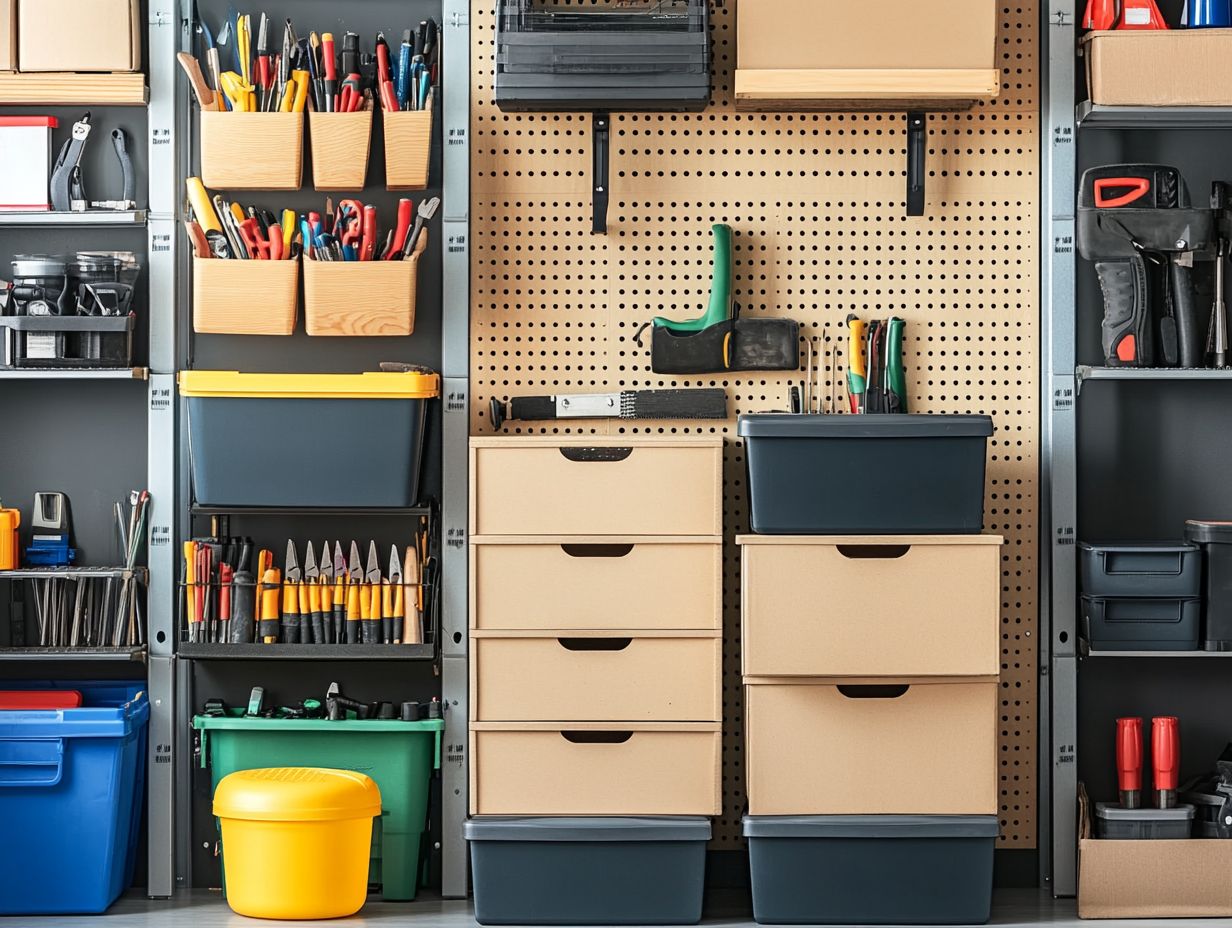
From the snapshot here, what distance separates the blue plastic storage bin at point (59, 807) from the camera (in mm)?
2896

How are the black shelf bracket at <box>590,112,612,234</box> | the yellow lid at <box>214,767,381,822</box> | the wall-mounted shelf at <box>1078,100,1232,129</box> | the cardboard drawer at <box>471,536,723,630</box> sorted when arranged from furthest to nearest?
the black shelf bracket at <box>590,112,612,234</box> → the wall-mounted shelf at <box>1078,100,1232,129</box> → the cardboard drawer at <box>471,536,723,630</box> → the yellow lid at <box>214,767,381,822</box>

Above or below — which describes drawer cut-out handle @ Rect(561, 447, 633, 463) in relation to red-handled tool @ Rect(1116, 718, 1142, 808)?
above

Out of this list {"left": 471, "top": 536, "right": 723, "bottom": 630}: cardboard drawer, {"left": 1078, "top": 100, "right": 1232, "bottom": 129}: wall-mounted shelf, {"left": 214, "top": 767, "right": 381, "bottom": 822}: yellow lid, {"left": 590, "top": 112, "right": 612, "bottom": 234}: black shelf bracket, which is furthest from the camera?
{"left": 590, "top": 112, "right": 612, "bottom": 234}: black shelf bracket

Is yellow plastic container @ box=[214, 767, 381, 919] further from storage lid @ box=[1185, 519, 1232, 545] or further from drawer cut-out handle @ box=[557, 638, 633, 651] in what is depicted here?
storage lid @ box=[1185, 519, 1232, 545]

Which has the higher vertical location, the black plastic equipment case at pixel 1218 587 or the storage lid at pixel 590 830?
the black plastic equipment case at pixel 1218 587

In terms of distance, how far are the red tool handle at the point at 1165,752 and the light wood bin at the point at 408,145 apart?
6.65ft

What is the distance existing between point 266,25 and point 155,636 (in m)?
1.41

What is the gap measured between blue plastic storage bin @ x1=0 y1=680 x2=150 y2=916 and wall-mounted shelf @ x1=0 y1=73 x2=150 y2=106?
1357mm

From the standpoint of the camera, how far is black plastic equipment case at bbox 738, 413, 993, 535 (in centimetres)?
279

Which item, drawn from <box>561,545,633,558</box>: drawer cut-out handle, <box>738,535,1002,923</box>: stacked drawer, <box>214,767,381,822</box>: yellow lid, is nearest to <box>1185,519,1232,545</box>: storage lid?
<box>738,535,1002,923</box>: stacked drawer

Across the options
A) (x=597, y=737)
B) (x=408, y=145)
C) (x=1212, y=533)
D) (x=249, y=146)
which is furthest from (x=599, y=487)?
(x=1212, y=533)

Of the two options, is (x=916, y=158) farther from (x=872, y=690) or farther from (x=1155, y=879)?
(x=1155, y=879)

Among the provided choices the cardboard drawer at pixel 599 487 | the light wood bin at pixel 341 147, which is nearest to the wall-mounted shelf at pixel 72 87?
the light wood bin at pixel 341 147

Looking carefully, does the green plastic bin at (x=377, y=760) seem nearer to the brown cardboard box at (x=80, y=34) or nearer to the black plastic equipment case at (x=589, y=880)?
the black plastic equipment case at (x=589, y=880)
